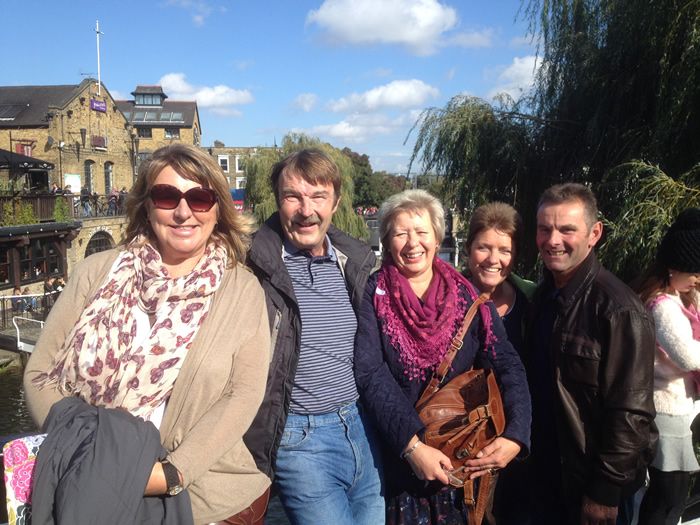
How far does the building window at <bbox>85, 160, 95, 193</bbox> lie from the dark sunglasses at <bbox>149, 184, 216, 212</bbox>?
29752 millimetres

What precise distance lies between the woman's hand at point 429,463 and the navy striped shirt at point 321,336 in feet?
1.06

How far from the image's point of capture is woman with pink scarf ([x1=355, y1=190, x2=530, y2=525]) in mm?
2029

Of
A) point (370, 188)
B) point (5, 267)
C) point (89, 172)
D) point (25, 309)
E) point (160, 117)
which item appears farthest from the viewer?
point (160, 117)

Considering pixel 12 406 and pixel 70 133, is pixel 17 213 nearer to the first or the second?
pixel 12 406

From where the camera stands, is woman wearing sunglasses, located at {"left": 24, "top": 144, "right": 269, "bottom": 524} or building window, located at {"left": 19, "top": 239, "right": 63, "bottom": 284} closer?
Answer: woman wearing sunglasses, located at {"left": 24, "top": 144, "right": 269, "bottom": 524}

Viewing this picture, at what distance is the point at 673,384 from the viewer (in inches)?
90.4

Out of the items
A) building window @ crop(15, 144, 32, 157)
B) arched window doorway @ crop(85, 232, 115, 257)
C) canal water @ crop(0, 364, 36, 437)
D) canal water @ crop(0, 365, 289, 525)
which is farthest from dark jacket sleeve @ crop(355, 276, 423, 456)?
building window @ crop(15, 144, 32, 157)


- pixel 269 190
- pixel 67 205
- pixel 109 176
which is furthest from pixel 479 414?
pixel 109 176

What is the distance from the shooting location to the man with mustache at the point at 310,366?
2.02 meters

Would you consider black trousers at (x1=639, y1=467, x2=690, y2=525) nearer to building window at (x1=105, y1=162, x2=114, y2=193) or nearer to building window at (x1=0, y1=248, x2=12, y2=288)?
building window at (x1=0, y1=248, x2=12, y2=288)

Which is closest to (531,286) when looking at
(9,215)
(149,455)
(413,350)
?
(413,350)

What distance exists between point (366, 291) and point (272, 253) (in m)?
0.41

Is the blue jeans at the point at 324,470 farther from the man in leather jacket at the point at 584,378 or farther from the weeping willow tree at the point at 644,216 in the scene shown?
the weeping willow tree at the point at 644,216

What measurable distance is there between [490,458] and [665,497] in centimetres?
93
